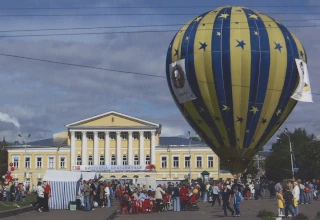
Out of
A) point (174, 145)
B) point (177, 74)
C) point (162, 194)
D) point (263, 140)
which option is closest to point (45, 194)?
point (162, 194)

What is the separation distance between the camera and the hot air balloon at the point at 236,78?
31.6 meters

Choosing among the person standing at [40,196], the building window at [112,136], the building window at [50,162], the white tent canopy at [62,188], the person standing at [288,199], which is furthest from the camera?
the building window at [112,136]

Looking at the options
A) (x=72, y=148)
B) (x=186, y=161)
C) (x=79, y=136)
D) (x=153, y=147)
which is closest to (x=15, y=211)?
(x=186, y=161)

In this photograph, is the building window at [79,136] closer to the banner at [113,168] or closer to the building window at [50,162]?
the building window at [50,162]

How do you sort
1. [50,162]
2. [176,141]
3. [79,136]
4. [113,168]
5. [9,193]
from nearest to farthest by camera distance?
[9,193], [113,168], [50,162], [79,136], [176,141]

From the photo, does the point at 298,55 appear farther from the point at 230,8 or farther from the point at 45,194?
the point at 45,194

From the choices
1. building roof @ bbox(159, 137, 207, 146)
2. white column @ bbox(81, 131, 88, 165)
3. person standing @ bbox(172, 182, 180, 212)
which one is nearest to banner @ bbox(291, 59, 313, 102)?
person standing @ bbox(172, 182, 180, 212)

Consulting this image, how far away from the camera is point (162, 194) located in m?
30.8

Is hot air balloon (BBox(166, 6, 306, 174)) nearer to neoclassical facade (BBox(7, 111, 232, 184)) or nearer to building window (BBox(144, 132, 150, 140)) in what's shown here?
neoclassical facade (BBox(7, 111, 232, 184))

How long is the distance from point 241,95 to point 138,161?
6601 centimetres

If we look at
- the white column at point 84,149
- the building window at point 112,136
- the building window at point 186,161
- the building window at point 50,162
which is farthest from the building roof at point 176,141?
the building window at point 50,162

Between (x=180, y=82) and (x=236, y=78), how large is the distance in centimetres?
333

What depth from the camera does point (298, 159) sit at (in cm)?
8988

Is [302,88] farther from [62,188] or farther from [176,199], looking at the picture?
[62,188]
